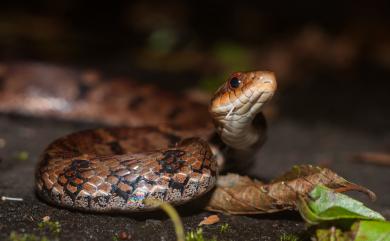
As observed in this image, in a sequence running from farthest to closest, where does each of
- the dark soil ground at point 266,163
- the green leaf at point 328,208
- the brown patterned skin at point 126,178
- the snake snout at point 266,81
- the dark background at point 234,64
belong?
→ the snake snout at point 266,81 → the dark background at point 234,64 → the brown patterned skin at point 126,178 → the dark soil ground at point 266,163 → the green leaf at point 328,208

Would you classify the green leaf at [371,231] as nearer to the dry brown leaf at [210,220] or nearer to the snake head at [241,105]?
the dry brown leaf at [210,220]

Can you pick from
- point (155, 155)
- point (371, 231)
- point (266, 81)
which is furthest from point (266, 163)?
point (371, 231)

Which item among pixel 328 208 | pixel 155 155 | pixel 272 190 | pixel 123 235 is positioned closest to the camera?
pixel 328 208

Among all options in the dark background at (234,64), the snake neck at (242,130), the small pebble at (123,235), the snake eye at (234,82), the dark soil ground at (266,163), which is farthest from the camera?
the snake neck at (242,130)

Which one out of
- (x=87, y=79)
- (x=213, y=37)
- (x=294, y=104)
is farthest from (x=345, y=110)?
(x=213, y=37)

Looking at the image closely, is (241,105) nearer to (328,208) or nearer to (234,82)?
(234,82)

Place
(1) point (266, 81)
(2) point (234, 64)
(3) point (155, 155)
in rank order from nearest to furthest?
(3) point (155, 155) < (1) point (266, 81) < (2) point (234, 64)

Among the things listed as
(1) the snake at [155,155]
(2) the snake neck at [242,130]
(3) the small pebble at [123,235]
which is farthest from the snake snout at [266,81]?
(3) the small pebble at [123,235]

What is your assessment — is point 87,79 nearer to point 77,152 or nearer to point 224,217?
point 77,152
